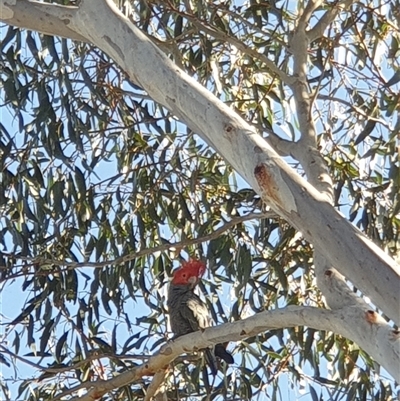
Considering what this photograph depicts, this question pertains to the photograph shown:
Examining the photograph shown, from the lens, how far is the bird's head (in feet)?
11.7

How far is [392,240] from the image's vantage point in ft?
10.7

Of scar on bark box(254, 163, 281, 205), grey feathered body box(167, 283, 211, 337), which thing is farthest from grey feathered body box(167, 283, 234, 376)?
scar on bark box(254, 163, 281, 205)

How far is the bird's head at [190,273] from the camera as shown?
3.58 meters

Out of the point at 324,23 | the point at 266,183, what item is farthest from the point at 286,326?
the point at 324,23

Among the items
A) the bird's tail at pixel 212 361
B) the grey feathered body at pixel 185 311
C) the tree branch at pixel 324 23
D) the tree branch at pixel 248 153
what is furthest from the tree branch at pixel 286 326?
the tree branch at pixel 324 23

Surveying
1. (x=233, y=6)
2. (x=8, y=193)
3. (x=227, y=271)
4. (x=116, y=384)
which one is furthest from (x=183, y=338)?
(x=233, y=6)

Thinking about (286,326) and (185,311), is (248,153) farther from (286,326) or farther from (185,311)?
(185,311)

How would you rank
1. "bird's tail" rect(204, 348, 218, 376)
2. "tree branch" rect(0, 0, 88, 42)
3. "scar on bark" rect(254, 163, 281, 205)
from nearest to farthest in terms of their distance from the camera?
"scar on bark" rect(254, 163, 281, 205), "tree branch" rect(0, 0, 88, 42), "bird's tail" rect(204, 348, 218, 376)

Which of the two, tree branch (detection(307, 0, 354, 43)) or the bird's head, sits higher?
tree branch (detection(307, 0, 354, 43))

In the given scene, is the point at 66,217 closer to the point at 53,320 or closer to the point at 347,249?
the point at 53,320

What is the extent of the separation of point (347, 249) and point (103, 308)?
1.73 m

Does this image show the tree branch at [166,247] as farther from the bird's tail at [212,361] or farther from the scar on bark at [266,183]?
the scar on bark at [266,183]

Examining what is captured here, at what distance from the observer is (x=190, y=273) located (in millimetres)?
3590

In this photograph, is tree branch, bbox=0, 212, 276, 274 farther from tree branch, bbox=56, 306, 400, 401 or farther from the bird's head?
the bird's head
